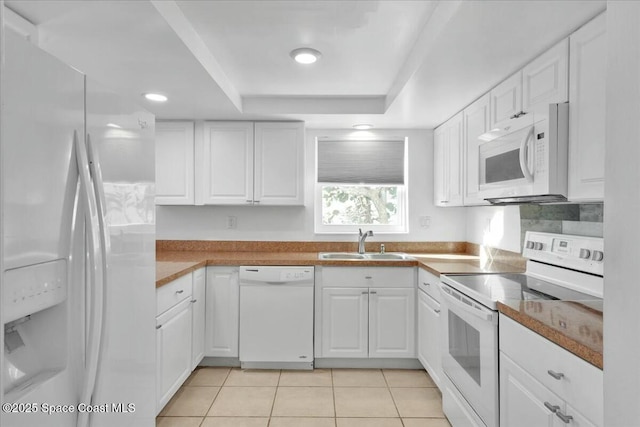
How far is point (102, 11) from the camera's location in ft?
4.96

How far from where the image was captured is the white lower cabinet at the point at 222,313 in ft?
9.77

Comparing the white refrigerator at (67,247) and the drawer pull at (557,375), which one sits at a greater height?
the white refrigerator at (67,247)

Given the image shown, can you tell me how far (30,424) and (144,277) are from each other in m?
0.58

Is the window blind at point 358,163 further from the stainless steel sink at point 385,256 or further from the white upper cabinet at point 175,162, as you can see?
the white upper cabinet at point 175,162

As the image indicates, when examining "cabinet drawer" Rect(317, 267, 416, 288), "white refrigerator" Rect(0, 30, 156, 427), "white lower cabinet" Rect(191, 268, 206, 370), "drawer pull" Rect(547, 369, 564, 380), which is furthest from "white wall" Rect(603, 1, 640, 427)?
"white lower cabinet" Rect(191, 268, 206, 370)

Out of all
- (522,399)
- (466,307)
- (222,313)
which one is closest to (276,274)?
(222,313)

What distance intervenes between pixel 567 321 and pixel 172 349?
6.94ft

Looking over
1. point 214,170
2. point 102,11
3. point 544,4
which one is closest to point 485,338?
point 544,4

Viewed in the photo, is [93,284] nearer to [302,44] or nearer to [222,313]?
[302,44]

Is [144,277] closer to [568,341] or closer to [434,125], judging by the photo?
[568,341]

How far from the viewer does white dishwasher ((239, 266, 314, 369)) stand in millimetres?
2959

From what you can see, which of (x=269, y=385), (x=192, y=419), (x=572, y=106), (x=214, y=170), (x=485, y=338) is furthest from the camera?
(x=214, y=170)

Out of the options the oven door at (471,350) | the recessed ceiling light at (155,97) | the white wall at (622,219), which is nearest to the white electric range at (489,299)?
the oven door at (471,350)

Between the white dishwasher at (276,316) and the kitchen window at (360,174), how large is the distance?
86 centimetres
